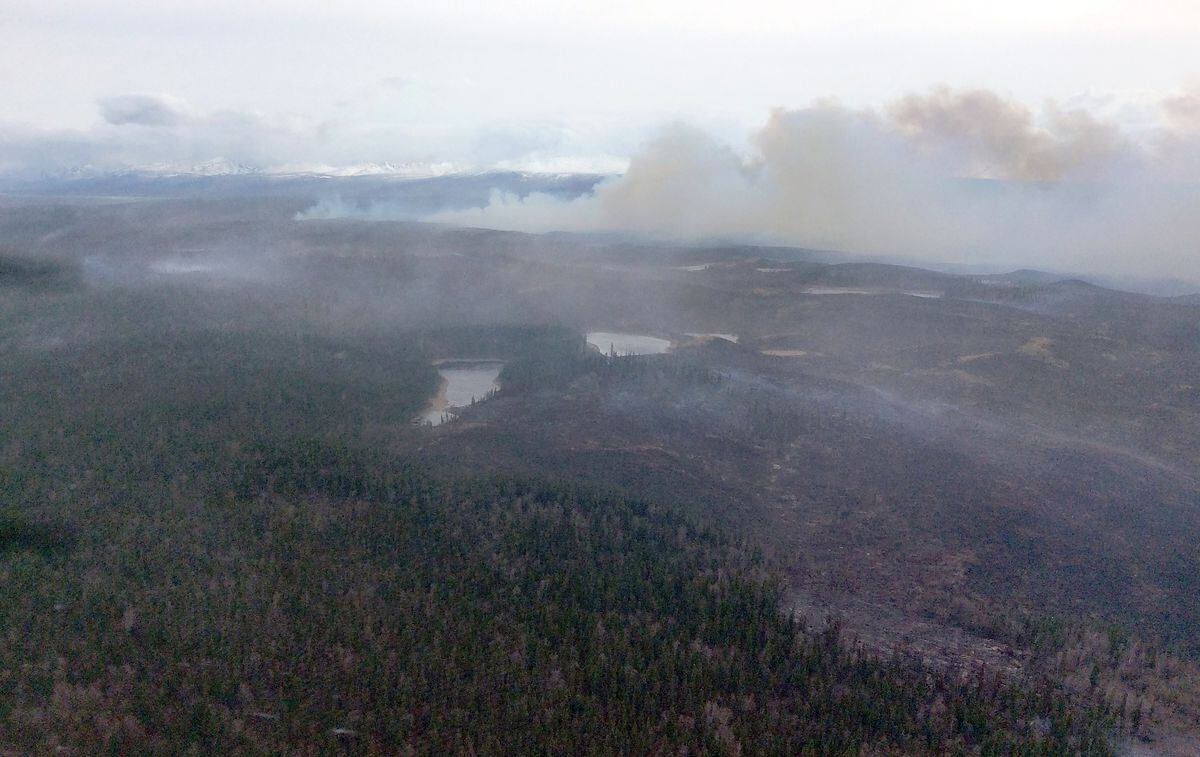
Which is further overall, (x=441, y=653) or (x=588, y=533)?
(x=588, y=533)

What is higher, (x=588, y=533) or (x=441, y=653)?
(x=588, y=533)

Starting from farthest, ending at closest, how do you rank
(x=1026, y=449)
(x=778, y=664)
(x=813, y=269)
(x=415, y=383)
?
(x=813, y=269) < (x=415, y=383) < (x=1026, y=449) < (x=778, y=664)

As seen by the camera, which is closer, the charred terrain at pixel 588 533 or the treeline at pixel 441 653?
the treeline at pixel 441 653

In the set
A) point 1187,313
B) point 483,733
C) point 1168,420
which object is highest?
point 1187,313

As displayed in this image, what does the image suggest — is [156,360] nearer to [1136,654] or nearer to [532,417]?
[532,417]

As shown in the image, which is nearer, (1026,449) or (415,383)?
(1026,449)

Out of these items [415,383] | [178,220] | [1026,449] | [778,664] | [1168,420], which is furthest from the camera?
[178,220]

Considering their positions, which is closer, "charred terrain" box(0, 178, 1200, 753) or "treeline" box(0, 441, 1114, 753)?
"treeline" box(0, 441, 1114, 753)

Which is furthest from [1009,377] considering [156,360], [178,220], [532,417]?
[178,220]
